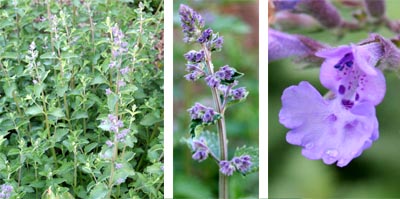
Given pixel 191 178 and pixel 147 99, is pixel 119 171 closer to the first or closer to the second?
pixel 191 178

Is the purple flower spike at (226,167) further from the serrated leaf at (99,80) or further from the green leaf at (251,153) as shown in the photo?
the serrated leaf at (99,80)

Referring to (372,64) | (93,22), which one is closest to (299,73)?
(372,64)

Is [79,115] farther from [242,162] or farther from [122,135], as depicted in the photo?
[242,162]

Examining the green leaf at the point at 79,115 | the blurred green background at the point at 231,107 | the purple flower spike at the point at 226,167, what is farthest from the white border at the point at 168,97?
the green leaf at the point at 79,115

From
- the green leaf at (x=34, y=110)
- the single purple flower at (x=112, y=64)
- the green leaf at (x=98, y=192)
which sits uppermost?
the single purple flower at (x=112, y=64)

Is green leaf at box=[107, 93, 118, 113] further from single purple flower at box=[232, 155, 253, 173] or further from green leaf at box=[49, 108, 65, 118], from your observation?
single purple flower at box=[232, 155, 253, 173]

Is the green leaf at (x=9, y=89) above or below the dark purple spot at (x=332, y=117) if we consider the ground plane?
above
